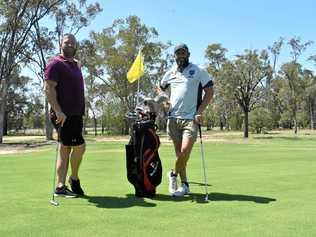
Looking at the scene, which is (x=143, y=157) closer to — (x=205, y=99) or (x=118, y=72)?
(x=205, y=99)

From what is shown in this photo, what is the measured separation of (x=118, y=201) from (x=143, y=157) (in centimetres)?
83

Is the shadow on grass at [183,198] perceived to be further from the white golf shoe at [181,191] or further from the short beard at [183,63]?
the short beard at [183,63]

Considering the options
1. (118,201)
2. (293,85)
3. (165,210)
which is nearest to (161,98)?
(118,201)

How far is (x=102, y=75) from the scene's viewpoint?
59.3 meters

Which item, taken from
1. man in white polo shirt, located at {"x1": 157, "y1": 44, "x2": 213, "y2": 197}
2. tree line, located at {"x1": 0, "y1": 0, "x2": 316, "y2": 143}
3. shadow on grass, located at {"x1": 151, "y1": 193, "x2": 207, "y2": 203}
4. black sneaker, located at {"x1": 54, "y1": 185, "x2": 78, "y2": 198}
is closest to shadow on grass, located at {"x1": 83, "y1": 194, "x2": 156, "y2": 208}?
black sneaker, located at {"x1": 54, "y1": 185, "x2": 78, "y2": 198}

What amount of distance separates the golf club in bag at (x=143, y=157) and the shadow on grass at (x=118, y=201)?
0.25 m

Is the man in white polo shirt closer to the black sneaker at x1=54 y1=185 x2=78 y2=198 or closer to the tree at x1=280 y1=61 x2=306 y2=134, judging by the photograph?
the black sneaker at x1=54 y1=185 x2=78 y2=198

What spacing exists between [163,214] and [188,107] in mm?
2106

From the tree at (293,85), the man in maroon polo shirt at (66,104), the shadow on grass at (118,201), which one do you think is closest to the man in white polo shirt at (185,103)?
the shadow on grass at (118,201)

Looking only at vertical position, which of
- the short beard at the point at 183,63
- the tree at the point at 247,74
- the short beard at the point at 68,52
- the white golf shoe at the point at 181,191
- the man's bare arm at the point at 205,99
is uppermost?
the tree at the point at 247,74

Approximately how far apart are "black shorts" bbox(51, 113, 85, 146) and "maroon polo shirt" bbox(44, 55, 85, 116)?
0.32ft

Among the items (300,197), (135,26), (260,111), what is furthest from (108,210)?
(260,111)

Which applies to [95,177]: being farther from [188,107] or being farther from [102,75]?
[102,75]

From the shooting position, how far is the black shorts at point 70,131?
7.16 m
